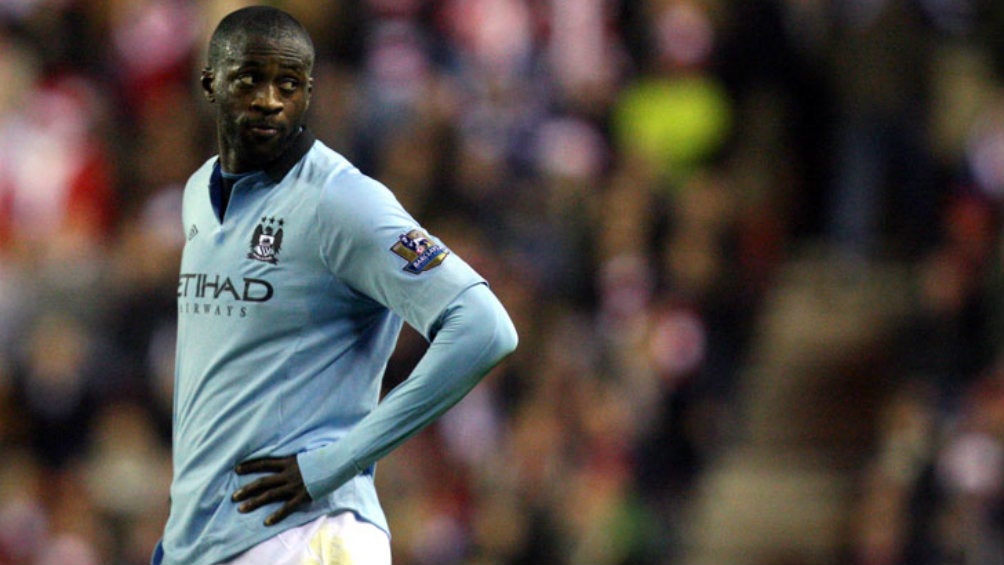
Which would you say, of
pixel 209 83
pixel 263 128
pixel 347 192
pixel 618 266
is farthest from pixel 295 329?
pixel 618 266

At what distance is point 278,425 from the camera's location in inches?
155

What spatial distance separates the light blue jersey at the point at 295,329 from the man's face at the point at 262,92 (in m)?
0.06

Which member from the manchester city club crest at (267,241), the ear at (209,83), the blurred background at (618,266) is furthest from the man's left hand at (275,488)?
the blurred background at (618,266)

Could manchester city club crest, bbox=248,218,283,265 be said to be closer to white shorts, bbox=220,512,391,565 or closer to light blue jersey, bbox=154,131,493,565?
light blue jersey, bbox=154,131,493,565

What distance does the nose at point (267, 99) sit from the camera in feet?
13.0

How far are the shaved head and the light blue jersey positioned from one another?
0.24 m

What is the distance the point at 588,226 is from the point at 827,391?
1.58m

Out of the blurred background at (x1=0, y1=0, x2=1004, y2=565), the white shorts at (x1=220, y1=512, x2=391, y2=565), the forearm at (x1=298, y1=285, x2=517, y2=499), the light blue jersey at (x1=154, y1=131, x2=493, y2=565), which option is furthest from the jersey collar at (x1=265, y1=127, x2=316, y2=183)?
the blurred background at (x1=0, y1=0, x2=1004, y2=565)

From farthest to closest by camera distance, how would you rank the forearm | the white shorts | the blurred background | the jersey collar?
1. the blurred background
2. the jersey collar
3. the white shorts
4. the forearm

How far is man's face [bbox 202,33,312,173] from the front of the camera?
12.9 ft

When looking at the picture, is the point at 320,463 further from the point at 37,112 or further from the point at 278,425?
the point at 37,112

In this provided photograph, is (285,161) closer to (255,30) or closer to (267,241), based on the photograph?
(267,241)

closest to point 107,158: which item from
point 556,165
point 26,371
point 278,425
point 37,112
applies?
point 37,112

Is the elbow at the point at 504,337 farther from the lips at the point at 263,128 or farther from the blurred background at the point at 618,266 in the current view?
the blurred background at the point at 618,266
